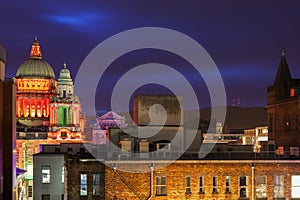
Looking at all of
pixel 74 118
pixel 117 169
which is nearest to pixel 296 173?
pixel 117 169

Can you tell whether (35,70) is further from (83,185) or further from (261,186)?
(261,186)

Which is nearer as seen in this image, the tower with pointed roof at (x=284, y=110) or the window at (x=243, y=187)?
the window at (x=243, y=187)

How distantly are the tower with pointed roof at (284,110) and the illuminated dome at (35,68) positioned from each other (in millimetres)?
99194

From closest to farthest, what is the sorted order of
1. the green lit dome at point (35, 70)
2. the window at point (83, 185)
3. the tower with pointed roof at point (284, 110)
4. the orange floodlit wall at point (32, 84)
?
the window at point (83, 185)
the tower with pointed roof at point (284, 110)
the orange floodlit wall at point (32, 84)
the green lit dome at point (35, 70)

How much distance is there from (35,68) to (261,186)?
141332 millimetres

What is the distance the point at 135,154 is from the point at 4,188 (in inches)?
446

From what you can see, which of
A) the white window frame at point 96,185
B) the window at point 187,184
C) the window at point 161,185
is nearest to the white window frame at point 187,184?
the window at point 187,184

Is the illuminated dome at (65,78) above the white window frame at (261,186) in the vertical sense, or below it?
above

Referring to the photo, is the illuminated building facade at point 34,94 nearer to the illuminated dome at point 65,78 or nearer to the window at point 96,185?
the illuminated dome at point 65,78

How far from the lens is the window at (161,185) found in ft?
147

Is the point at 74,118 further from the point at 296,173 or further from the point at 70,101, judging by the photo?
the point at 296,173

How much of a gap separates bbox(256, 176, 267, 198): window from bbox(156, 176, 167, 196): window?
25.0 feet

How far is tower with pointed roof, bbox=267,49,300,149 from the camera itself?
80938mm

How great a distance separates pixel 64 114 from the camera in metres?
164
